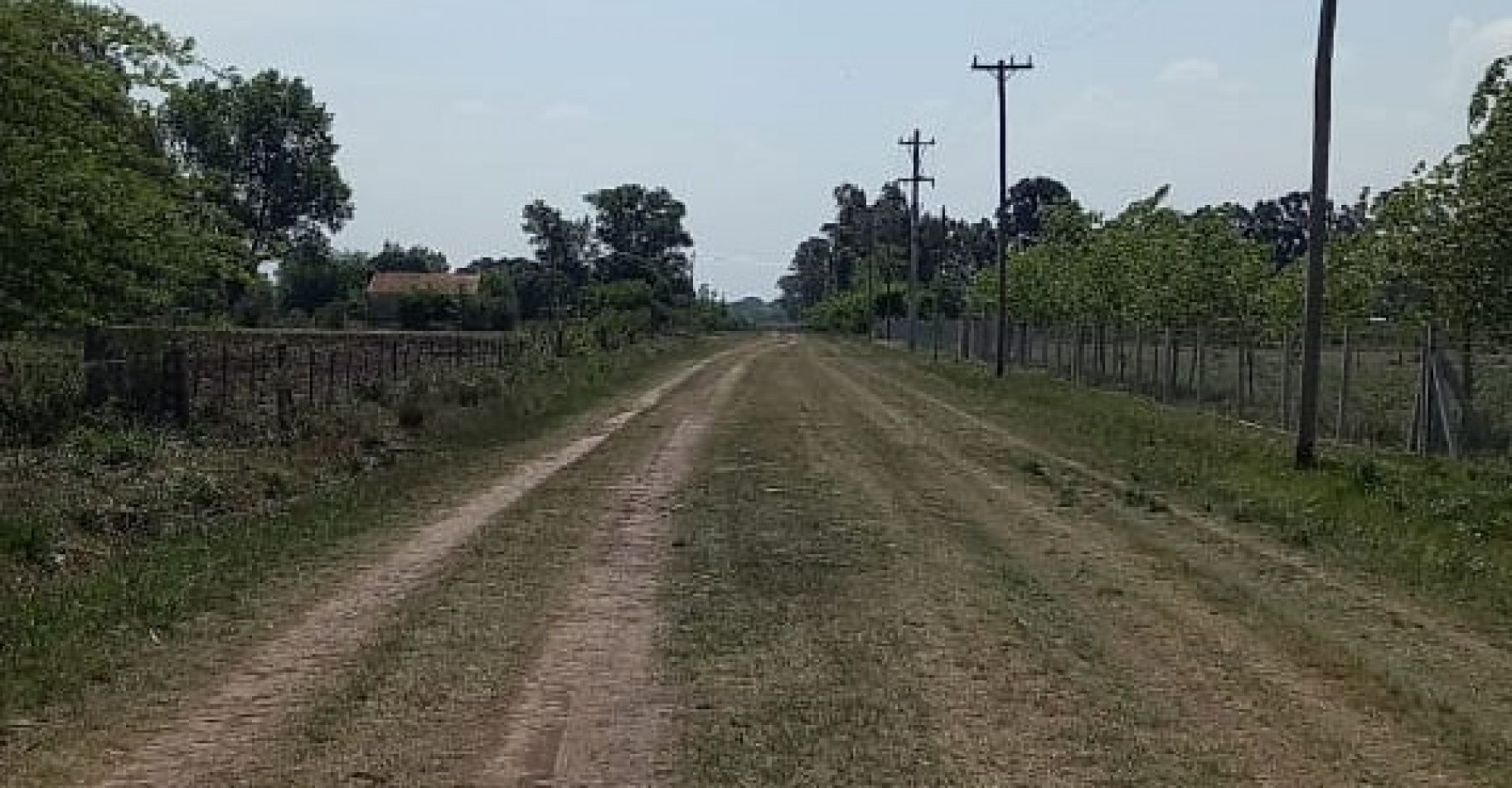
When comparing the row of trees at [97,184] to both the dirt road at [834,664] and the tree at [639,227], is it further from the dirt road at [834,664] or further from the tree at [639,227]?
the tree at [639,227]

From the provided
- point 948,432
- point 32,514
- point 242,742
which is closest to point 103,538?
point 32,514

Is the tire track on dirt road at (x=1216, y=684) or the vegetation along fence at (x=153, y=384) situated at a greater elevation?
the vegetation along fence at (x=153, y=384)

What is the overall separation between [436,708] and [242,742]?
3.18 feet

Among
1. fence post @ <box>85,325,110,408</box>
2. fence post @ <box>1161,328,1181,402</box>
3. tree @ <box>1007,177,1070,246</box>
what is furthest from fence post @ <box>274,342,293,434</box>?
tree @ <box>1007,177,1070,246</box>

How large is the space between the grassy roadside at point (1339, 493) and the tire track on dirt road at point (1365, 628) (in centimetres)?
50

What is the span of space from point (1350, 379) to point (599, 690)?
21.5 m

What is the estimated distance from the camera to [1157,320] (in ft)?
148

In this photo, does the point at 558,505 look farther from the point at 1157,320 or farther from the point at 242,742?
the point at 1157,320

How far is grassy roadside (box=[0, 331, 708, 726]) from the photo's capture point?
8789mm

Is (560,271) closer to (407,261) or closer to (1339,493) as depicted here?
(407,261)

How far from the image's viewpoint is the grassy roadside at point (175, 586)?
346 inches

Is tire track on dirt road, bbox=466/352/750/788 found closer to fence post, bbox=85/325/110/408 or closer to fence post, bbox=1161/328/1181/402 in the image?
fence post, bbox=85/325/110/408

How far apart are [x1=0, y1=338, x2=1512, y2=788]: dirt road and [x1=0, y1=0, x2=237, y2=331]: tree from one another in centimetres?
483

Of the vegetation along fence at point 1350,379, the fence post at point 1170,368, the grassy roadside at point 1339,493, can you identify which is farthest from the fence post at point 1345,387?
the fence post at point 1170,368
